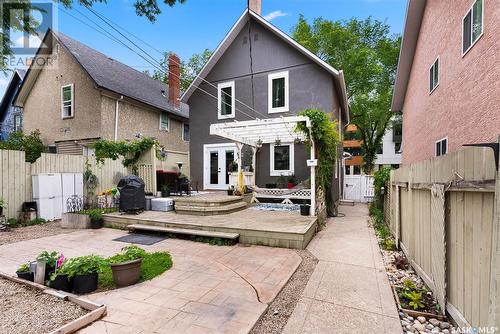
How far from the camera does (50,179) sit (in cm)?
820

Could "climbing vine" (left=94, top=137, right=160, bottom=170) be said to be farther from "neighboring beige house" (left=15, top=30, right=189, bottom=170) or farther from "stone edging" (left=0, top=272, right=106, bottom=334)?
"stone edging" (left=0, top=272, right=106, bottom=334)

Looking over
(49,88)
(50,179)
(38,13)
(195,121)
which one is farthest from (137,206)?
(49,88)

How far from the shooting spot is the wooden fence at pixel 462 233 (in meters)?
1.95

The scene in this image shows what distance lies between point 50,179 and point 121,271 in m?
6.80

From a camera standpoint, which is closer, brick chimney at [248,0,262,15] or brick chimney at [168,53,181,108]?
brick chimney at [248,0,262,15]

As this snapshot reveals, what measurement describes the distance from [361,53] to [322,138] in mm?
13528

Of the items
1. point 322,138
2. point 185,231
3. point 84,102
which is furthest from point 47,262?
point 84,102

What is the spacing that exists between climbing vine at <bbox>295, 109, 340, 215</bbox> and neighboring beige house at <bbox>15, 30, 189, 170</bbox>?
30.4 ft

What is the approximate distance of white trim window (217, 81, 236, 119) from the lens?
40.2ft

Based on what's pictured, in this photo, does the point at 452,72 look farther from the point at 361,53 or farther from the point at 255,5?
the point at 361,53

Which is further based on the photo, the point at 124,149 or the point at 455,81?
the point at 124,149

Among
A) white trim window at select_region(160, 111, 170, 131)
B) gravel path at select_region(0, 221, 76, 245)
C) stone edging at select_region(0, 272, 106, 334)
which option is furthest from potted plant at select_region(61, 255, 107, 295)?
white trim window at select_region(160, 111, 170, 131)

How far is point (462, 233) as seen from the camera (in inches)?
96.8

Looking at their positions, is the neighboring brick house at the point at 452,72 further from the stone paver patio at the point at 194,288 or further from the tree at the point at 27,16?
the tree at the point at 27,16
